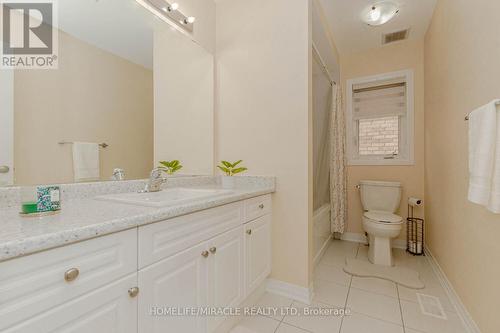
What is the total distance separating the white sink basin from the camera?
99 centimetres

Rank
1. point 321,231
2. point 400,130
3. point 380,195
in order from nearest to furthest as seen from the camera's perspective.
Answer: point 321,231 → point 380,195 → point 400,130

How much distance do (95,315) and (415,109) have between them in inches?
134

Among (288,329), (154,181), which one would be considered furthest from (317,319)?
(154,181)

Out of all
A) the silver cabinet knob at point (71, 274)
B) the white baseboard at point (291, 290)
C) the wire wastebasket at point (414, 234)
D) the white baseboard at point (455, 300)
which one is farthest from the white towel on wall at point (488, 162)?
the wire wastebasket at point (414, 234)

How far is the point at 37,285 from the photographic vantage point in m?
0.56

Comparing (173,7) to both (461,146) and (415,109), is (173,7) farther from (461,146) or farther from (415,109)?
(415,109)

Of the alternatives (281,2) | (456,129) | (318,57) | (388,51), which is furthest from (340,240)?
(281,2)

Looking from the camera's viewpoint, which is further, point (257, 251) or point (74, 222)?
point (257, 251)

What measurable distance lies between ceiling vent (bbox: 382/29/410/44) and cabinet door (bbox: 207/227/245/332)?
9.35ft

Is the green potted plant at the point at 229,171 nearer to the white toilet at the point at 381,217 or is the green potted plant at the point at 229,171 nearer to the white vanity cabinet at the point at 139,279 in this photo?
the white vanity cabinet at the point at 139,279

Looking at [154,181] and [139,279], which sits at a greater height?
[154,181]

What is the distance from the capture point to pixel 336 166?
270 centimetres

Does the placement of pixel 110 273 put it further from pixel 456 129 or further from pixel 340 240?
pixel 340 240

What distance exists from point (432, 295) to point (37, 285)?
236 cm
